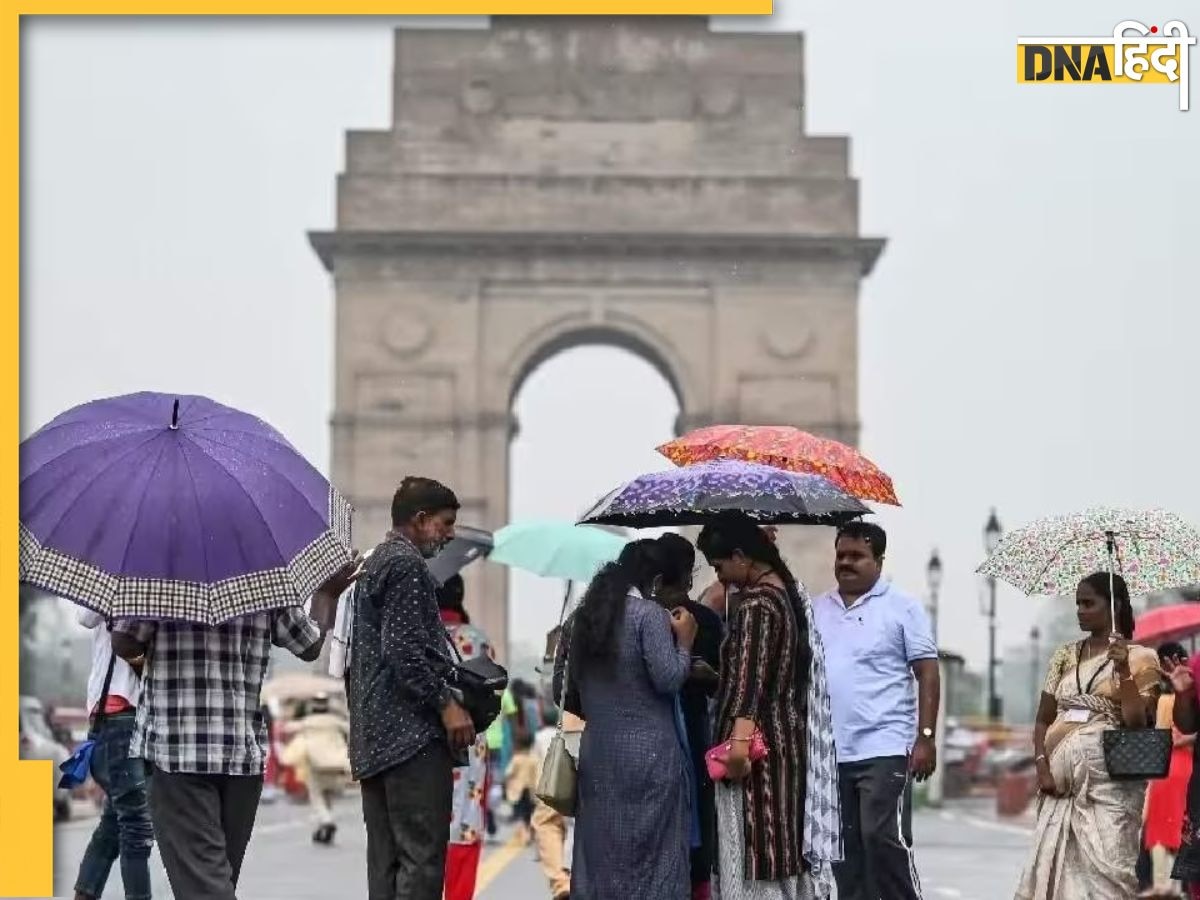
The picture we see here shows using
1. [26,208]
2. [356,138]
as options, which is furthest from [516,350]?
[26,208]

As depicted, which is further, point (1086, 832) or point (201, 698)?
point (1086, 832)

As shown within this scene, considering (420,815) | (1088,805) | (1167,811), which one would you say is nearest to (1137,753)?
(1088,805)

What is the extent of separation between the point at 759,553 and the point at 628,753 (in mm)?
764

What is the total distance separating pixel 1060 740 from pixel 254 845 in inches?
363

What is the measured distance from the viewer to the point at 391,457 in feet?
146

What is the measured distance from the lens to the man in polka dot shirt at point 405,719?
28.9 feet

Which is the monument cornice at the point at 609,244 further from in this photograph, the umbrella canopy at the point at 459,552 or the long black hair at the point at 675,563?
the long black hair at the point at 675,563

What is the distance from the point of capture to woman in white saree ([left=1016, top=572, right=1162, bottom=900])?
10336 millimetres

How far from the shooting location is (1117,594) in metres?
10.6

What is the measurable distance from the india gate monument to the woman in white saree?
33275 mm

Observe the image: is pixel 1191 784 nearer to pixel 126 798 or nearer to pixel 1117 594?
pixel 1117 594

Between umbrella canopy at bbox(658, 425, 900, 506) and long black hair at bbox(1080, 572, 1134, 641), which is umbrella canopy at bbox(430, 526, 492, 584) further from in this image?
long black hair at bbox(1080, 572, 1134, 641)

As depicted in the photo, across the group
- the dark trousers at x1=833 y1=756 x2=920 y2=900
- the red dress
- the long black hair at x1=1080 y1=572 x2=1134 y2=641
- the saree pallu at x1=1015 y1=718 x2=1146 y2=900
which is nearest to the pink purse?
the dark trousers at x1=833 y1=756 x2=920 y2=900

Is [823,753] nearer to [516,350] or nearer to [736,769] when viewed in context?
[736,769]
